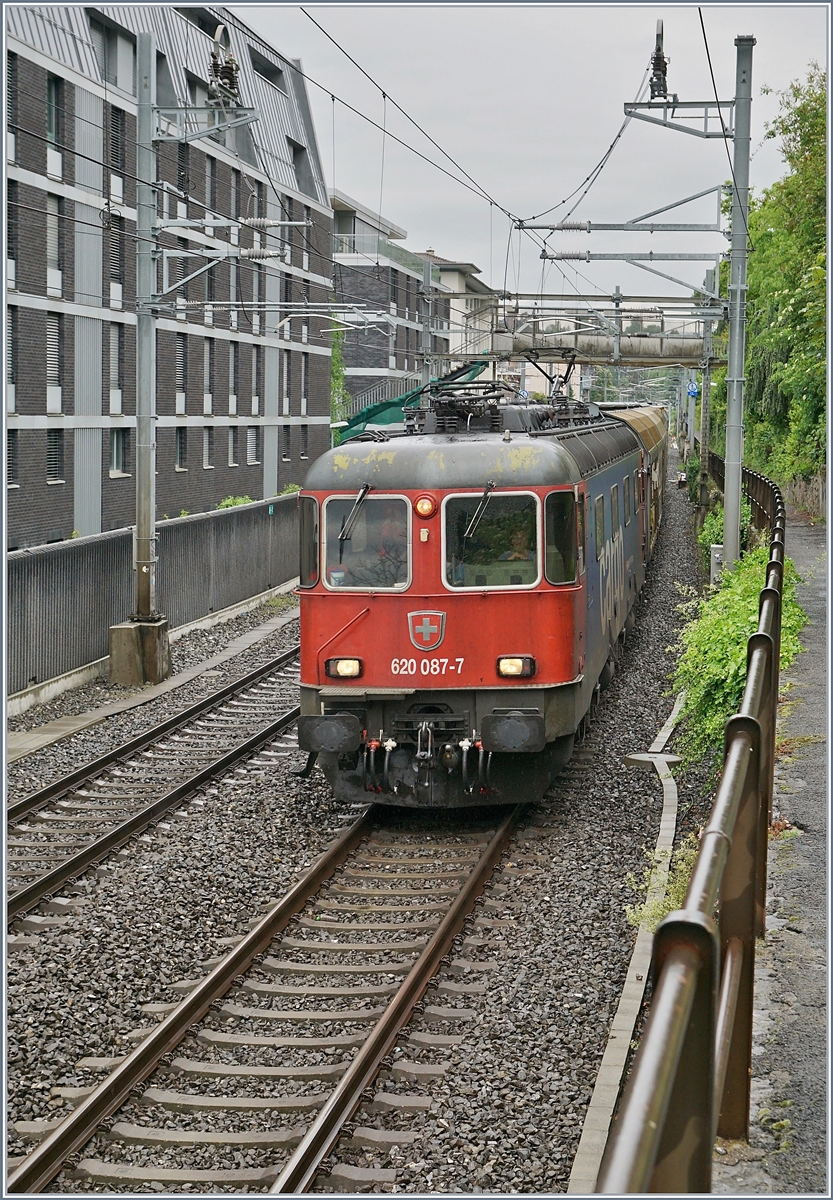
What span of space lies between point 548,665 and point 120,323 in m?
24.0

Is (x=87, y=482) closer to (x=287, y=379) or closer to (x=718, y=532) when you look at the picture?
(x=718, y=532)

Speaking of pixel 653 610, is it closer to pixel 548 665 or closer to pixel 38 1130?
pixel 548 665

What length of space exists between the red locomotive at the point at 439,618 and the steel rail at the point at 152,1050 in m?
1.24

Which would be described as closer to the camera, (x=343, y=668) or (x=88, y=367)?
(x=343, y=668)

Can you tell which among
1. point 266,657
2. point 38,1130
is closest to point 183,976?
point 38,1130

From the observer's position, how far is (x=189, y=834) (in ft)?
36.0

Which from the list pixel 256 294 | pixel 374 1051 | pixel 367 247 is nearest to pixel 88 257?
pixel 256 294

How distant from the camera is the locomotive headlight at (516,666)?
10805 mm

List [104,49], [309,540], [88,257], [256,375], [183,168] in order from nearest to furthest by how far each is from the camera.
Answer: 1. [309,540]
2. [88,257]
3. [104,49]
4. [183,168]
5. [256,375]

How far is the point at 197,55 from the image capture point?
35.5 m

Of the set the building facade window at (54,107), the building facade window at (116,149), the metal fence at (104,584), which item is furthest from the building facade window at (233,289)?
the metal fence at (104,584)

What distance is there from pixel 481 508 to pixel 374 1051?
521cm

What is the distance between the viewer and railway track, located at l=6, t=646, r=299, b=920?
10.3 metres

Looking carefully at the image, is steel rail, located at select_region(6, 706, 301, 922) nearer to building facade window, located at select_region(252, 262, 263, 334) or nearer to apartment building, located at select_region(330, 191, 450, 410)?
building facade window, located at select_region(252, 262, 263, 334)
